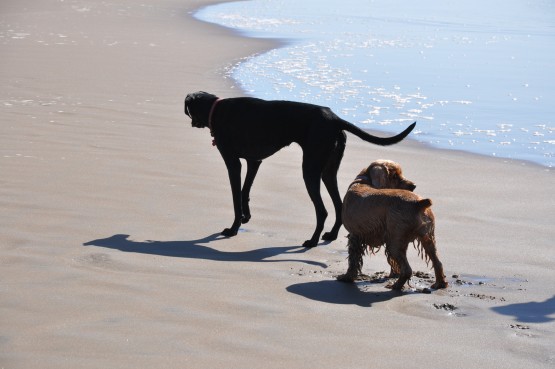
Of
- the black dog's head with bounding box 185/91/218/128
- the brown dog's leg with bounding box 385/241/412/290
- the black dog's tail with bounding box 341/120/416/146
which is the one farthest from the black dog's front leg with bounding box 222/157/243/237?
the brown dog's leg with bounding box 385/241/412/290

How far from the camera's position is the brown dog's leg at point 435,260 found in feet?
18.7

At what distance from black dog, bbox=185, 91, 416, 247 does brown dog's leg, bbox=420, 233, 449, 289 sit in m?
1.24

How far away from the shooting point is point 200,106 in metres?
7.50

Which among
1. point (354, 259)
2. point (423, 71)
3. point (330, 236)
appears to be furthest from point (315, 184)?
point (423, 71)

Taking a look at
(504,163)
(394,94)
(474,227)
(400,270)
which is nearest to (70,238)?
(400,270)

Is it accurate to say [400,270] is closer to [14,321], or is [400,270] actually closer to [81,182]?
[14,321]

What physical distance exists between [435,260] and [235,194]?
201cm

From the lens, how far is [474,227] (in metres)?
7.32

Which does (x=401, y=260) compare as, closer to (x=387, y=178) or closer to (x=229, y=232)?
(x=387, y=178)

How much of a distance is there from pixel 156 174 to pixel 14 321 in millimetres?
4148

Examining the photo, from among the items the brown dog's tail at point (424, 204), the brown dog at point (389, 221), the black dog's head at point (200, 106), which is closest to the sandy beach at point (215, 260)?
the brown dog at point (389, 221)

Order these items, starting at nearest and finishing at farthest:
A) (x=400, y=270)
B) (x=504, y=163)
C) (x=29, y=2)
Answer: (x=400, y=270), (x=504, y=163), (x=29, y=2)

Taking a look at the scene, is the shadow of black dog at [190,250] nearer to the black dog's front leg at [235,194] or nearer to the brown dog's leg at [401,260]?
the black dog's front leg at [235,194]

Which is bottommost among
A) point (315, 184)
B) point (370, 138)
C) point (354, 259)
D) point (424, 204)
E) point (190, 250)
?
point (190, 250)
